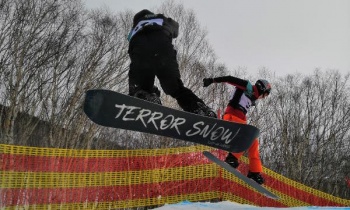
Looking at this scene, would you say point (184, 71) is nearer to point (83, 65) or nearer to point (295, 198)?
point (83, 65)

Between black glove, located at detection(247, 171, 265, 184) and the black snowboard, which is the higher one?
the black snowboard

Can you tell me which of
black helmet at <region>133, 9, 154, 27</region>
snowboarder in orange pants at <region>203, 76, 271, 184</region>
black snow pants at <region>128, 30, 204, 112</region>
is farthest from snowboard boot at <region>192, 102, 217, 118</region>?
black helmet at <region>133, 9, 154, 27</region>

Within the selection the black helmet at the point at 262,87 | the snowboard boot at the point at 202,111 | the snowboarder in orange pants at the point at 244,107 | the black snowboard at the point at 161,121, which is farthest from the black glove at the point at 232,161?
the snowboard boot at the point at 202,111

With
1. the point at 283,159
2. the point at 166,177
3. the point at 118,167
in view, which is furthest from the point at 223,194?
the point at 283,159

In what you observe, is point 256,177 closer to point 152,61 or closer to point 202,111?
point 202,111

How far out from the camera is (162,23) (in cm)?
351

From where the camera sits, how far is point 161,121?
11.8 ft

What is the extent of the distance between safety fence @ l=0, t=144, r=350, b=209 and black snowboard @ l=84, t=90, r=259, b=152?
3357 millimetres

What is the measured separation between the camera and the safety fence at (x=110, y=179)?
5.93m

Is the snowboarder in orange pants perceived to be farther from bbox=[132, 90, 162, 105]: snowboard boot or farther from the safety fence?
the safety fence

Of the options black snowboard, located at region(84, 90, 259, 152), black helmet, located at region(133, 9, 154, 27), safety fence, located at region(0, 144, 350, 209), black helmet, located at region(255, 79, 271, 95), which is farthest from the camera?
safety fence, located at region(0, 144, 350, 209)

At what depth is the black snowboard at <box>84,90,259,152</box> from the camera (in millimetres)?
3227

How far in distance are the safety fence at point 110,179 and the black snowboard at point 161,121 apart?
336 centimetres

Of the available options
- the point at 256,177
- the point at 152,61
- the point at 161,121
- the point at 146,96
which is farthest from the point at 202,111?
the point at 256,177
